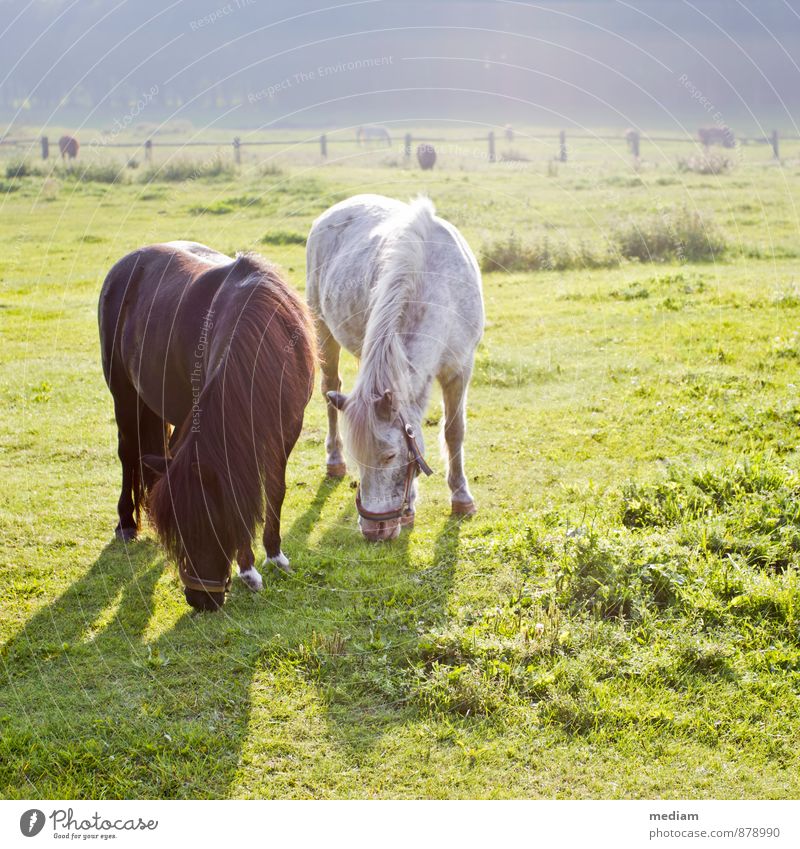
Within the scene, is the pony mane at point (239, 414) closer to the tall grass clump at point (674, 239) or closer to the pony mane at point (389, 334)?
the pony mane at point (389, 334)

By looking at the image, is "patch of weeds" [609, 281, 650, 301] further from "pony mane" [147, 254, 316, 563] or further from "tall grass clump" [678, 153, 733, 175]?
"tall grass clump" [678, 153, 733, 175]

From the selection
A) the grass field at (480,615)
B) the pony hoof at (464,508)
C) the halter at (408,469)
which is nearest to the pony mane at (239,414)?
the halter at (408,469)

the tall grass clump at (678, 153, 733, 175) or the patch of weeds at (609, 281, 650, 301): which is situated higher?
the tall grass clump at (678, 153, 733, 175)

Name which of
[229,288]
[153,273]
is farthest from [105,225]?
[229,288]

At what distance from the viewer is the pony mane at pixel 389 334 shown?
16.2ft

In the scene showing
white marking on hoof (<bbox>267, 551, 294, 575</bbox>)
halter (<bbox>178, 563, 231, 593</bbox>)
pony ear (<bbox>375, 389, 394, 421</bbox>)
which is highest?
pony ear (<bbox>375, 389, 394, 421</bbox>)

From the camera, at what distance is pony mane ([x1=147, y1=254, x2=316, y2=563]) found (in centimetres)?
403

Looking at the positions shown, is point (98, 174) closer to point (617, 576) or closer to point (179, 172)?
point (179, 172)

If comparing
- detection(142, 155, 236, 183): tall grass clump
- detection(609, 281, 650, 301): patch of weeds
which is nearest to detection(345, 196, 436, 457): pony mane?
detection(609, 281, 650, 301): patch of weeds

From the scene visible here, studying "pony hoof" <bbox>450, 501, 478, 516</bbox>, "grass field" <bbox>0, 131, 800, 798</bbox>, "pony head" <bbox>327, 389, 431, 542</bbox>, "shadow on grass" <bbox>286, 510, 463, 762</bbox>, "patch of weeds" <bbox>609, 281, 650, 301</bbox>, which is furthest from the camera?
"patch of weeds" <bbox>609, 281, 650, 301</bbox>

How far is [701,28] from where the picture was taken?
10494 centimetres

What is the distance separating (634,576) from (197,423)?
119 inches

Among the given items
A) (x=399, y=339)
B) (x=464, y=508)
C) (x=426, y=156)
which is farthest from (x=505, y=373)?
(x=426, y=156)

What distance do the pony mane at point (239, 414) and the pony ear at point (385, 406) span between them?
0.58 metres
